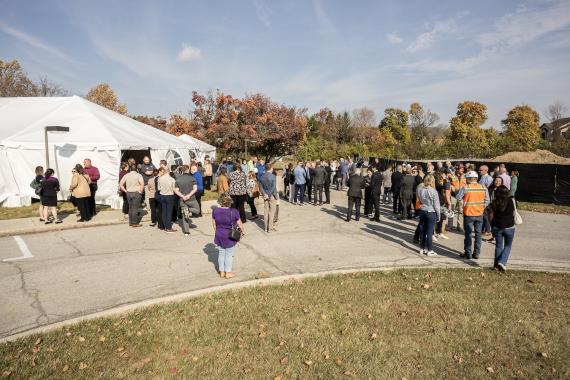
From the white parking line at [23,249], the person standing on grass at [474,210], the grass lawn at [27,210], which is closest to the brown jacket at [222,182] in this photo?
the white parking line at [23,249]

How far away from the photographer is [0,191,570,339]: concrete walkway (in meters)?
5.77

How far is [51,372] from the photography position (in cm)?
389

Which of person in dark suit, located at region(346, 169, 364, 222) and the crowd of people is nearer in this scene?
the crowd of people

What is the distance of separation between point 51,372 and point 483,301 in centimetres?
601

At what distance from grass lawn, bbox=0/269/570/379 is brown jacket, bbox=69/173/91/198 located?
6.98m

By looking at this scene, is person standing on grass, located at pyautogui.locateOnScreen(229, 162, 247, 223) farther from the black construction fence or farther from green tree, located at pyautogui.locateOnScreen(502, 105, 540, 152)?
green tree, located at pyautogui.locateOnScreen(502, 105, 540, 152)

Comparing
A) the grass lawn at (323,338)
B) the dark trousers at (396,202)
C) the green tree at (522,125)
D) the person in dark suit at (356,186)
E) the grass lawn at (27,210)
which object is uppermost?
the green tree at (522,125)

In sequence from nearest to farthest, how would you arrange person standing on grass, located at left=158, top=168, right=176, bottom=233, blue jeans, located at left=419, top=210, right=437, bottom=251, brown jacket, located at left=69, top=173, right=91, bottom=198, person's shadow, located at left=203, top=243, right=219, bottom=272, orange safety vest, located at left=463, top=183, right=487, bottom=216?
1. person's shadow, located at left=203, top=243, right=219, bottom=272
2. orange safety vest, located at left=463, top=183, right=487, bottom=216
3. blue jeans, located at left=419, top=210, right=437, bottom=251
4. person standing on grass, located at left=158, top=168, right=176, bottom=233
5. brown jacket, located at left=69, top=173, right=91, bottom=198

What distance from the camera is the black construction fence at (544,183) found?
651 inches

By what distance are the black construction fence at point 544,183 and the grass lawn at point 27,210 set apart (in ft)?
63.6

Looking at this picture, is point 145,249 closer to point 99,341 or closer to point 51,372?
point 99,341

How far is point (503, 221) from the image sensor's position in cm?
695

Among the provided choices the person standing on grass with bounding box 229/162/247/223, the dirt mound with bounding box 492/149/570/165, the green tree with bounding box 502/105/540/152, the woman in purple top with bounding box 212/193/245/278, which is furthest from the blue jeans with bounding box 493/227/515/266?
the green tree with bounding box 502/105/540/152

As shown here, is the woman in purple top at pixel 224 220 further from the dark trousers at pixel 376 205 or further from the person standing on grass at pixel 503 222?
the dark trousers at pixel 376 205
